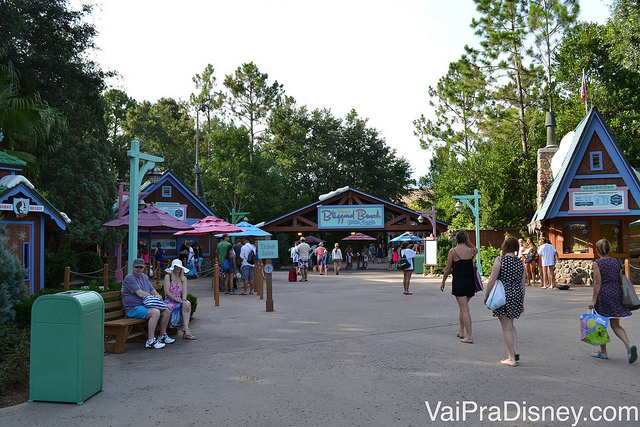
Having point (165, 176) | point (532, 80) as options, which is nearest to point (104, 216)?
point (165, 176)

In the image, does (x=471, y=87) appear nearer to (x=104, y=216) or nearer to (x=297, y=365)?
(x=104, y=216)

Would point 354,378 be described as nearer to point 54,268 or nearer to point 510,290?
point 510,290

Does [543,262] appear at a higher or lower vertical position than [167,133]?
lower

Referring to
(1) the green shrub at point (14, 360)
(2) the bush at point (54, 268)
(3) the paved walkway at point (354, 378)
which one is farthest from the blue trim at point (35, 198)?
(3) the paved walkway at point (354, 378)

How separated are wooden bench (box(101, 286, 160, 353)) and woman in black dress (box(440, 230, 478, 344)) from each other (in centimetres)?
485

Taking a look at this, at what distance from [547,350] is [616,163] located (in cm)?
1527

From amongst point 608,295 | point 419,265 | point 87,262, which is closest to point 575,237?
point 419,265

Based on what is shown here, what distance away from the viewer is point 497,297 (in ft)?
21.8

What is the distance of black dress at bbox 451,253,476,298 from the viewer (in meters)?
8.18

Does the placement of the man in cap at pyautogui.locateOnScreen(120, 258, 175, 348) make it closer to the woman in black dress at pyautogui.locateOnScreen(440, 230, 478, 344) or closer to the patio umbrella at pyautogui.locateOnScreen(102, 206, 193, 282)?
the woman in black dress at pyautogui.locateOnScreen(440, 230, 478, 344)

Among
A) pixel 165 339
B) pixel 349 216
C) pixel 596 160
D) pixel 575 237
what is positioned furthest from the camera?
pixel 349 216

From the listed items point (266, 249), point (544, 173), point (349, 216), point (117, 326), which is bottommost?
point (117, 326)

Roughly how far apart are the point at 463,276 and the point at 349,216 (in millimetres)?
24789
